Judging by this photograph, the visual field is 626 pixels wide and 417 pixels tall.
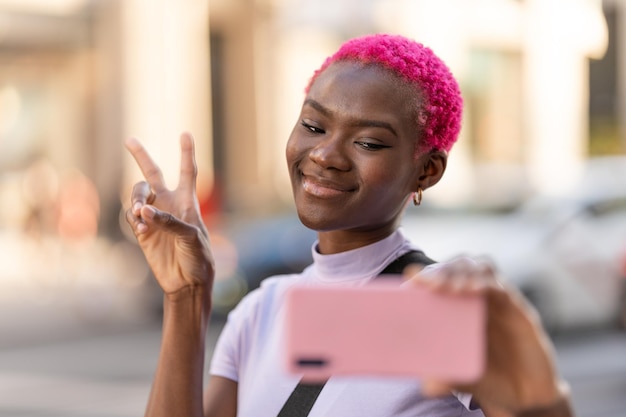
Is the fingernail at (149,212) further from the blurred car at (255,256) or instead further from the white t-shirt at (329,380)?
the blurred car at (255,256)

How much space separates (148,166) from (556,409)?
3.64 ft

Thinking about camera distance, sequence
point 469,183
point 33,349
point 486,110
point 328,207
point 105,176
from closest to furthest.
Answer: point 328,207, point 33,349, point 105,176, point 469,183, point 486,110

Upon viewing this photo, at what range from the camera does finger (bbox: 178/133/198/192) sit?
6.99ft

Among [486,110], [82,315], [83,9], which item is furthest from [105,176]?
[486,110]

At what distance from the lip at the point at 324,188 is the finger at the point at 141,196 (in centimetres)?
33

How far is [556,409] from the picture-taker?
132 cm

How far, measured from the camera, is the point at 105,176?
19547 mm

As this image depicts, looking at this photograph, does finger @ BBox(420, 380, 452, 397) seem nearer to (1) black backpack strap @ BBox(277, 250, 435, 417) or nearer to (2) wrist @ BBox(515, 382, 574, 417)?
(2) wrist @ BBox(515, 382, 574, 417)

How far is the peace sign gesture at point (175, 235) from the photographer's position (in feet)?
6.47

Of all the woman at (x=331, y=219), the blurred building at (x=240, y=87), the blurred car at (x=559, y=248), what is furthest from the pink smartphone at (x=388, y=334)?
the blurred building at (x=240, y=87)

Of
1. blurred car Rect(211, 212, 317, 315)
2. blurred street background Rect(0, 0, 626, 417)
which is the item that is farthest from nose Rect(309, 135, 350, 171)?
blurred car Rect(211, 212, 317, 315)

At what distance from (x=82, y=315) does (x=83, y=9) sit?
328 inches

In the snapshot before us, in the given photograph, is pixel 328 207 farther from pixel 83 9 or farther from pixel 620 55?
Result: pixel 620 55

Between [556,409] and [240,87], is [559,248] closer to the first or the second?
[556,409]
